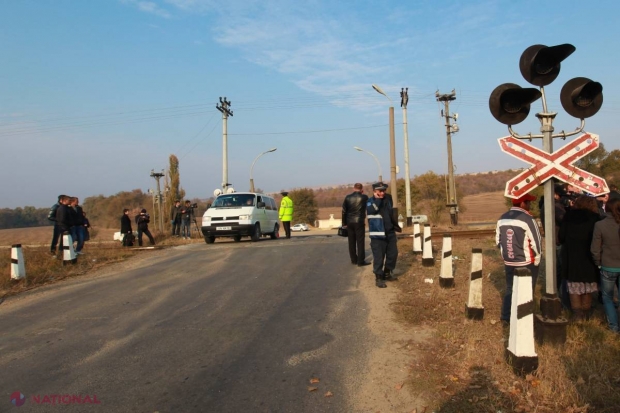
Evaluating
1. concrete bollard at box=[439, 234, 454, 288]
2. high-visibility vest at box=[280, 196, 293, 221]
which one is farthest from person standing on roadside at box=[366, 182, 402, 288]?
high-visibility vest at box=[280, 196, 293, 221]

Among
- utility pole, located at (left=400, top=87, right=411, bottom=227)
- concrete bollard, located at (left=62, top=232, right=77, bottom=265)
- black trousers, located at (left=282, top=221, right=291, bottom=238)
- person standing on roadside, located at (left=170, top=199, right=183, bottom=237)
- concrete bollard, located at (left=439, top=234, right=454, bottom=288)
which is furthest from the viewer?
utility pole, located at (left=400, top=87, right=411, bottom=227)

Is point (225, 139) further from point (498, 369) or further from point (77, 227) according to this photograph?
point (498, 369)

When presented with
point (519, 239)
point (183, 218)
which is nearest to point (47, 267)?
point (183, 218)

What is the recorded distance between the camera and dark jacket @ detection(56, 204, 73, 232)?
13.3m

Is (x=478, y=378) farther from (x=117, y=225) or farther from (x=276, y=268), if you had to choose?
(x=117, y=225)

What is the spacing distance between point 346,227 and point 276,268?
71.6 inches

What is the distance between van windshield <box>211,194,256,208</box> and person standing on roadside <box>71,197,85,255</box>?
203 inches

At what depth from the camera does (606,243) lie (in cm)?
586

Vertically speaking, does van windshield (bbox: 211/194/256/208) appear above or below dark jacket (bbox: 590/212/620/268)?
above

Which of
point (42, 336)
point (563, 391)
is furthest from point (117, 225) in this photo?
point (563, 391)

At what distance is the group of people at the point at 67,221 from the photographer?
43.7 ft

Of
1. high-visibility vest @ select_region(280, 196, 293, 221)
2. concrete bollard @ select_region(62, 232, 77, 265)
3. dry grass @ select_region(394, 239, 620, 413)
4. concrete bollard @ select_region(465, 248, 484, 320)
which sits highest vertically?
high-visibility vest @ select_region(280, 196, 293, 221)

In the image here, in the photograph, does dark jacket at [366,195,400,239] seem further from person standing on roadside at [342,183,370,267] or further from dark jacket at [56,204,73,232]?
dark jacket at [56,204,73,232]

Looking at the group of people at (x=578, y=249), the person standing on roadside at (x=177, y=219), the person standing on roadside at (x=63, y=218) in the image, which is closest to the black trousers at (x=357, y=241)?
the group of people at (x=578, y=249)
